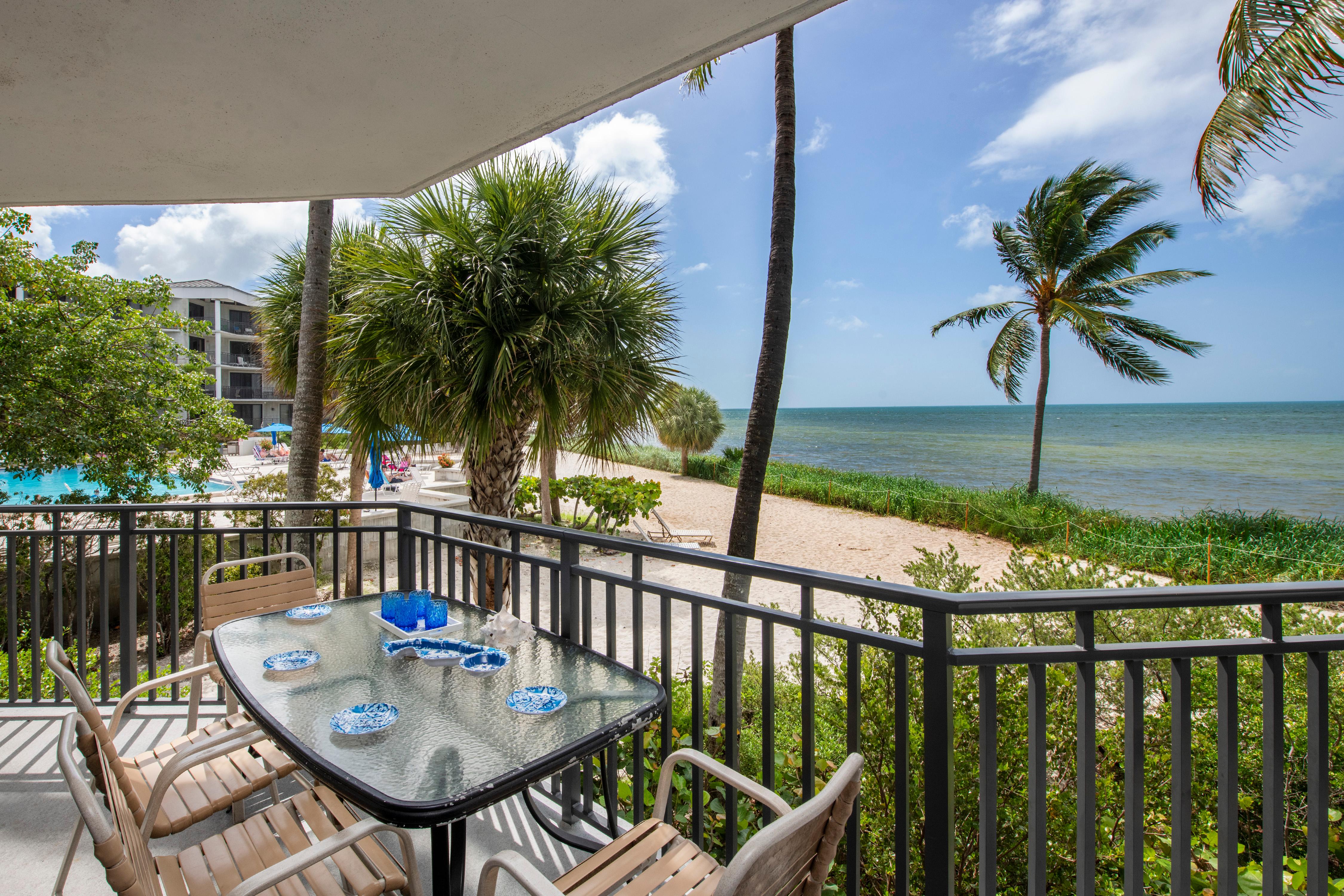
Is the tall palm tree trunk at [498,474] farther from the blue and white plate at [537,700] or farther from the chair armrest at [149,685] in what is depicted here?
the blue and white plate at [537,700]

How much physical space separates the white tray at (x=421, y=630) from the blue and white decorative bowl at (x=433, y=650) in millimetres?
61

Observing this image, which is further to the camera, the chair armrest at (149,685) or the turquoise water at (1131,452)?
the turquoise water at (1131,452)

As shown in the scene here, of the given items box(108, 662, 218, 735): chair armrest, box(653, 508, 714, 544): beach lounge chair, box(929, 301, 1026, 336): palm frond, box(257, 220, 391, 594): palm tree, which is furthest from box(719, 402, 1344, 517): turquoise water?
box(108, 662, 218, 735): chair armrest

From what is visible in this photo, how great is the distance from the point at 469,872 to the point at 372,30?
97.8 inches

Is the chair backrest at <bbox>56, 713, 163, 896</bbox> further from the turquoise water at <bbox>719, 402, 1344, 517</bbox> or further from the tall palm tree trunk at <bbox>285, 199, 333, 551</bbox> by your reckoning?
the turquoise water at <bbox>719, 402, 1344, 517</bbox>

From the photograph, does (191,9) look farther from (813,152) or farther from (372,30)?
(813,152)

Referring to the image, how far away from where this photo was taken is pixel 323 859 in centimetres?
106

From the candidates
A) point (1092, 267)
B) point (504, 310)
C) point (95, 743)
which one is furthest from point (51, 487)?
point (1092, 267)

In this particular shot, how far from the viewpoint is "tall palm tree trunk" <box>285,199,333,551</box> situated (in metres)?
6.34

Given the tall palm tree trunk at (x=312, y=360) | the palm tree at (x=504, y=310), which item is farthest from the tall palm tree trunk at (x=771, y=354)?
the tall palm tree trunk at (x=312, y=360)

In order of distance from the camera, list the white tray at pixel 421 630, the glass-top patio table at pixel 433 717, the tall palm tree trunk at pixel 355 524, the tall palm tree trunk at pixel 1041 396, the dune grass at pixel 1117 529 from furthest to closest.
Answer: the tall palm tree trunk at pixel 1041 396, the dune grass at pixel 1117 529, the tall palm tree trunk at pixel 355 524, the white tray at pixel 421 630, the glass-top patio table at pixel 433 717

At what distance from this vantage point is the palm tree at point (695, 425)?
27.9 metres

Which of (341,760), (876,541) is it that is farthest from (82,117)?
(876,541)

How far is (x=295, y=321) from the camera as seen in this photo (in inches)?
347
